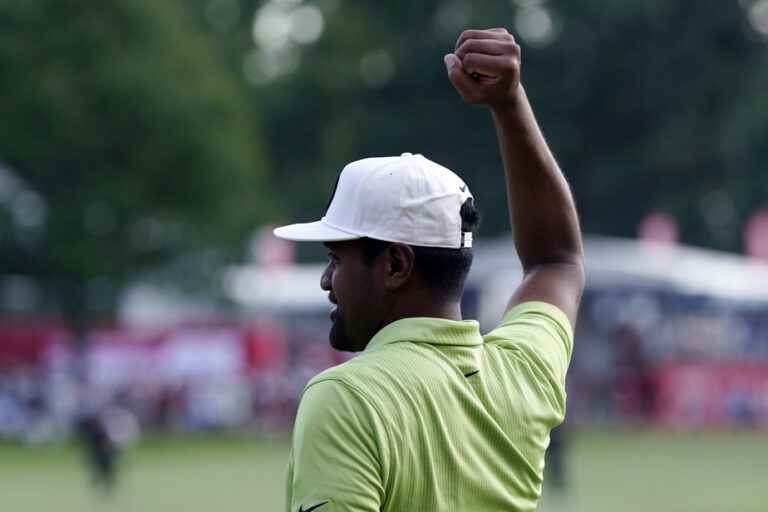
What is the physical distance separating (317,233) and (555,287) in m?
0.83

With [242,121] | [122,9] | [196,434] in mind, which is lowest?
[196,434]

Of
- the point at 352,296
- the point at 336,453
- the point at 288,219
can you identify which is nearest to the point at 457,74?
the point at 352,296

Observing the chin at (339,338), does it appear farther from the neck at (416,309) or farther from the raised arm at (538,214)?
the raised arm at (538,214)

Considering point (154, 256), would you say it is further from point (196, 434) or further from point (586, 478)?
point (586, 478)

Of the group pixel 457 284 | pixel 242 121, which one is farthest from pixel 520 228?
pixel 242 121

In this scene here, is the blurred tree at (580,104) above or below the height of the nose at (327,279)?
below

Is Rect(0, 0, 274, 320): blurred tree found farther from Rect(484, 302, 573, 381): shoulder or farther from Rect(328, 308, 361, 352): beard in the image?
Rect(328, 308, 361, 352): beard

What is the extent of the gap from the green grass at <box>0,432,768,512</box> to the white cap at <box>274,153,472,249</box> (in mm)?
16701

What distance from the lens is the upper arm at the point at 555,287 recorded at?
4098 mm

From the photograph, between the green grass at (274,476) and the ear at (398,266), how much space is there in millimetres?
16686

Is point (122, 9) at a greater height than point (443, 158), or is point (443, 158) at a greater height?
point (122, 9)

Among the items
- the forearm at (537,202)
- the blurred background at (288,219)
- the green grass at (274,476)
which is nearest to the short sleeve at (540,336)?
the forearm at (537,202)

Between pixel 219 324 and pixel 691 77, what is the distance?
21.8 metres

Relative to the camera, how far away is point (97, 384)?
3575cm
